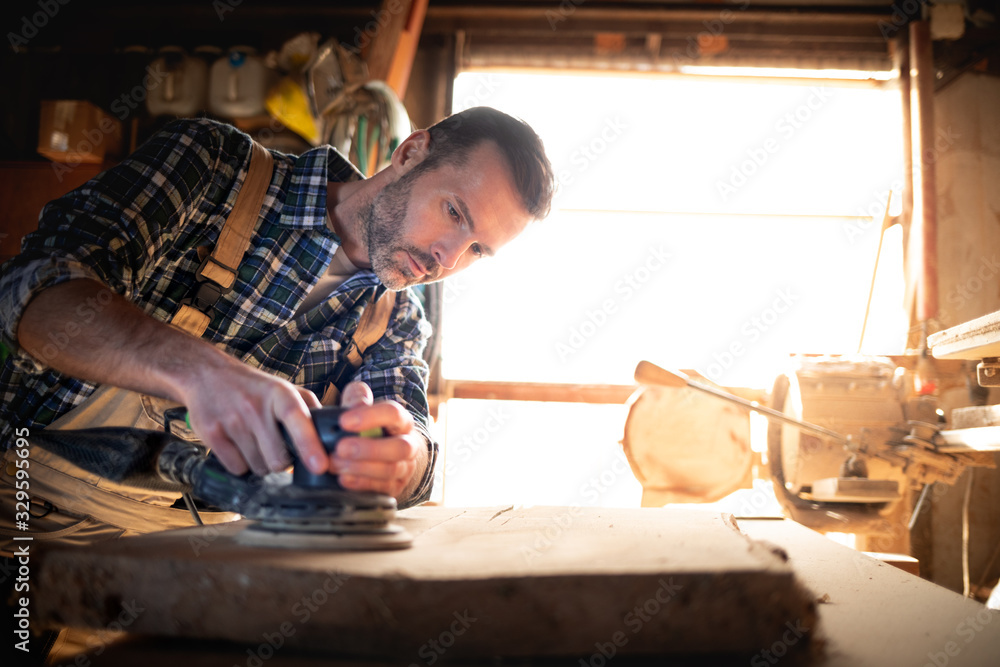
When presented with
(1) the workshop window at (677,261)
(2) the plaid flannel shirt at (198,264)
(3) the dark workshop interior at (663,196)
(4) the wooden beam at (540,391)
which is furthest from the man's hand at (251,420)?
(1) the workshop window at (677,261)

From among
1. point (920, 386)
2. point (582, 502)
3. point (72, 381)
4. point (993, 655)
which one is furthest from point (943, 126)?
point (72, 381)

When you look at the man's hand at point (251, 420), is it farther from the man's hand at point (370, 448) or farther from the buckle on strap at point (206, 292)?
the buckle on strap at point (206, 292)

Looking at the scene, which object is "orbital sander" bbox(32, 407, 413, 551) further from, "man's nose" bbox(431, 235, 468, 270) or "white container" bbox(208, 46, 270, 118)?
"white container" bbox(208, 46, 270, 118)

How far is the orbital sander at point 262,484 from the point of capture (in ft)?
3.12

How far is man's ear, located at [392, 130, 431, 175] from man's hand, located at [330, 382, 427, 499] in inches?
42.0

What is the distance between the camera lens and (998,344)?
1795 millimetres

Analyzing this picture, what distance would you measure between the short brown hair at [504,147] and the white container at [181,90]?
8.64 feet

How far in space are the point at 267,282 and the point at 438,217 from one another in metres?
0.53

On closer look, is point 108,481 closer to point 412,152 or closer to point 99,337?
point 99,337

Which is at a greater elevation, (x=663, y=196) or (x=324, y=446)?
(x=663, y=196)

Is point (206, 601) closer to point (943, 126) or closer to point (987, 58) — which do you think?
point (943, 126)

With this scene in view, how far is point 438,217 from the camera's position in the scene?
6.23 ft

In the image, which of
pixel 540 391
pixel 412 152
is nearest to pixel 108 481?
pixel 412 152

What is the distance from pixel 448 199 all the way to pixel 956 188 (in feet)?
13.3
